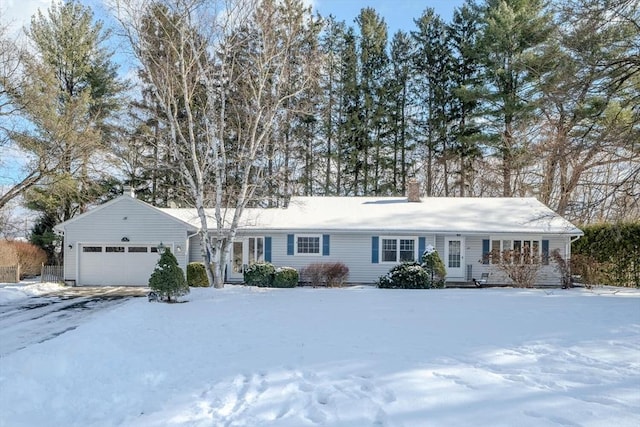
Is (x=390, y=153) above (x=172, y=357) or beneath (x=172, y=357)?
above

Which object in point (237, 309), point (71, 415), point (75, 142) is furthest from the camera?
point (75, 142)

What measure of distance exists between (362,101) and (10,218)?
23267mm

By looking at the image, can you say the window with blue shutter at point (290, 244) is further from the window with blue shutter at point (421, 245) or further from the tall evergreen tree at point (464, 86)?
the tall evergreen tree at point (464, 86)

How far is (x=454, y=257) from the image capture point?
57.6 ft

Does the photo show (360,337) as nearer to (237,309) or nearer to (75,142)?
(237,309)

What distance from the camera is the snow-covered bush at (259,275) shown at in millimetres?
15922

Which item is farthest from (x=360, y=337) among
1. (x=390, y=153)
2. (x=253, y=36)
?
(x=390, y=153)

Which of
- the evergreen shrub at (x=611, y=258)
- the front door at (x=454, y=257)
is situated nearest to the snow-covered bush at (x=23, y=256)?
the front door at (x=454, y=257)

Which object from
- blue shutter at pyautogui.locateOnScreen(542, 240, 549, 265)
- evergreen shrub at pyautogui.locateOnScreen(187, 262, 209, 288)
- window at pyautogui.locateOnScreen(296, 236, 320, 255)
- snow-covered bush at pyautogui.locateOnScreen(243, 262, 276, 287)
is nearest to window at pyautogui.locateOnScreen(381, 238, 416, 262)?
window at pyautogui.locateOnScreen(296, 236, 320, 255)

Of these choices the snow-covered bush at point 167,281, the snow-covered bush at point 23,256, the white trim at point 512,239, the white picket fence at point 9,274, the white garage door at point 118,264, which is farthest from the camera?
the snow-covered bush at point 23,256

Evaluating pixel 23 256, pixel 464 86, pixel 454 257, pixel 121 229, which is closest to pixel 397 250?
pixel 454 257

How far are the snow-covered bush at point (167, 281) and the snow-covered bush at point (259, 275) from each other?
Answer: 13.0ft

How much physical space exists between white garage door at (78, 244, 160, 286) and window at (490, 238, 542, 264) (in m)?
13.9

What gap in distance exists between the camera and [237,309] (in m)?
10.6
